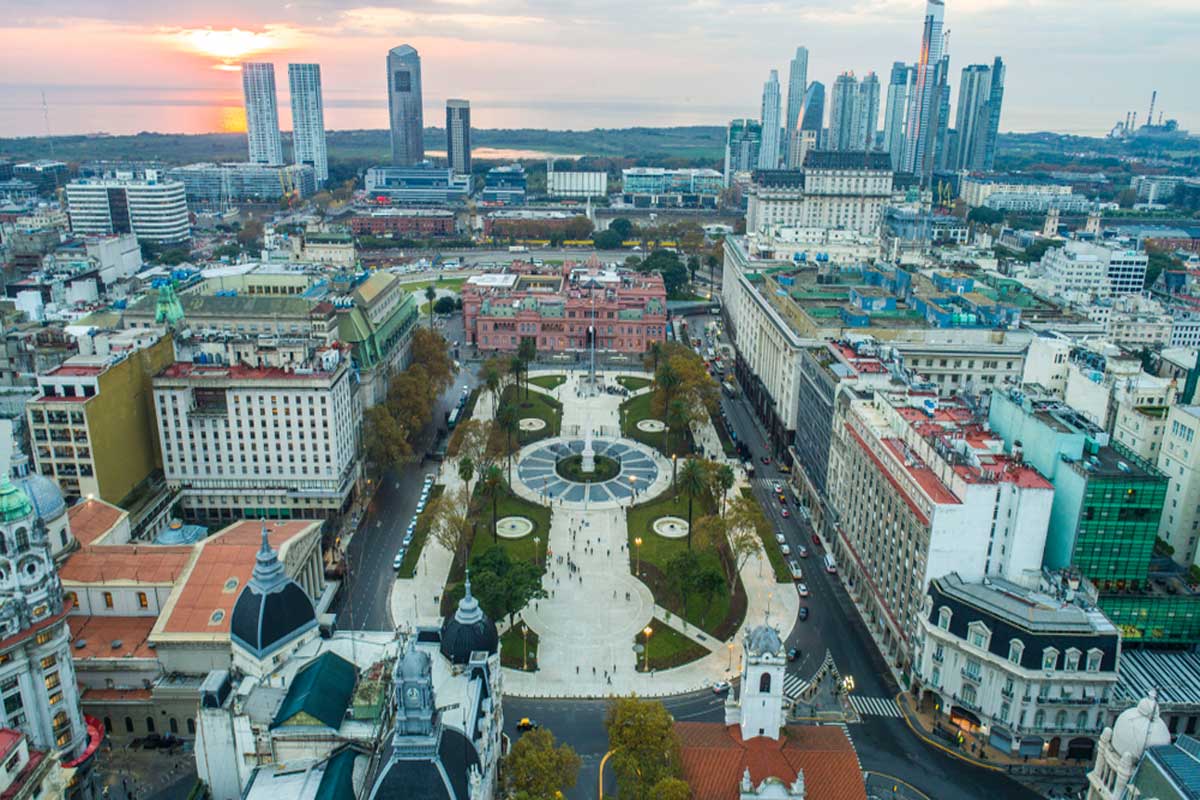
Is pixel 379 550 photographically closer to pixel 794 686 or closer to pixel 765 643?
pixel 794 686

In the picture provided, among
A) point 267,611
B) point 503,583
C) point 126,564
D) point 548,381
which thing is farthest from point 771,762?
point 548,381

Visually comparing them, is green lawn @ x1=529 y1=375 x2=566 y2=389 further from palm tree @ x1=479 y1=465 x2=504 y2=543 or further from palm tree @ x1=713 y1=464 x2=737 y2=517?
palm tree @ x1=713 y1=464 x2=737 y2=517

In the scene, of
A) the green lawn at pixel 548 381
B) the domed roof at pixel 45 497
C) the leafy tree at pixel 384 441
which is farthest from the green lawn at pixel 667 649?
the green lawn at pixel 548 381

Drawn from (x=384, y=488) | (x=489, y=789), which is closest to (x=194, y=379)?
(x=384, y=488)

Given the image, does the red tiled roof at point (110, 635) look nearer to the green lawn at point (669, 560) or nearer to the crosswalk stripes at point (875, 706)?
the green lawn at point (669, 560)

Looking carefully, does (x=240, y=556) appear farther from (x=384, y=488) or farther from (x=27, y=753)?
(x=384, y=488)

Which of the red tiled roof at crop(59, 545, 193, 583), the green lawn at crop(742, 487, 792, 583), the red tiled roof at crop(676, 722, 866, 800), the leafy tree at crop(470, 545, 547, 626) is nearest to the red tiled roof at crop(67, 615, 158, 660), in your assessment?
the red tiled roof at crop(59, 545, 193, 583)
